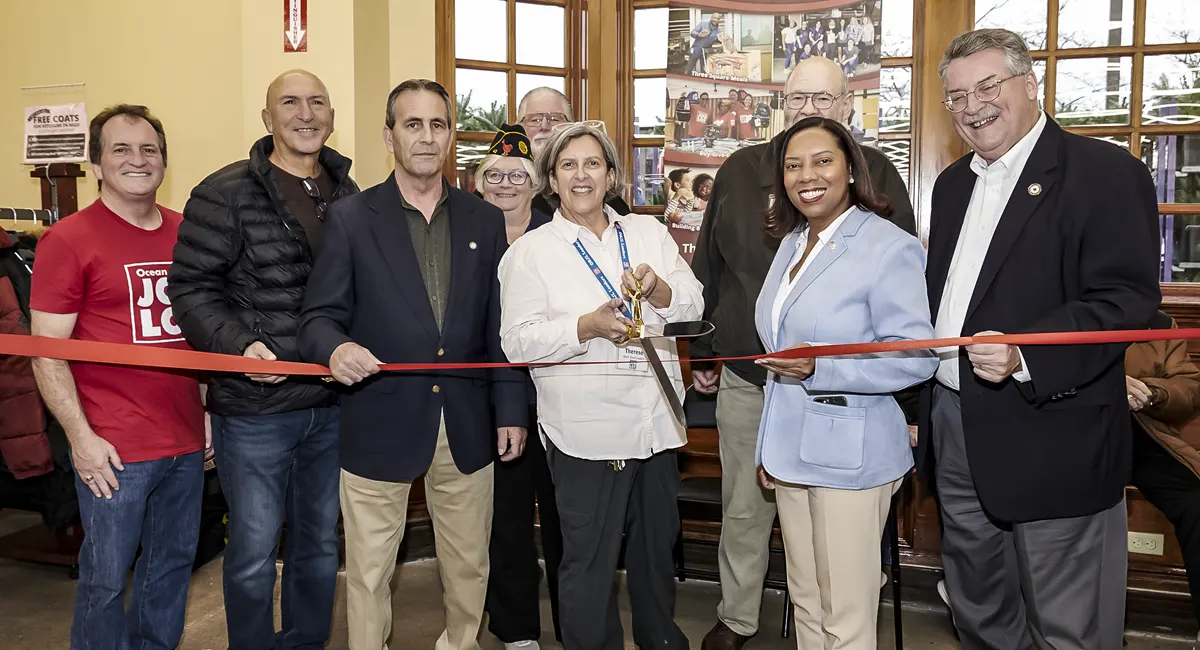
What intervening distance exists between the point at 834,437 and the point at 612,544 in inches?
30.1

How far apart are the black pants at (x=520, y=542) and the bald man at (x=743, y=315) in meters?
0.61

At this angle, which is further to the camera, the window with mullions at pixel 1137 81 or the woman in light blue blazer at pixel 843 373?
the window with mullions at pixel 1137 81

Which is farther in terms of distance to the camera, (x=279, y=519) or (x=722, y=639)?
(x=722, y=639)

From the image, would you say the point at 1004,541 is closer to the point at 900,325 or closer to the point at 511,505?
the point at 900,325

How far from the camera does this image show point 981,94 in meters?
2.08

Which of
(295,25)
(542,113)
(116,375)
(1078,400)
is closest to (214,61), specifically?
(295,25)

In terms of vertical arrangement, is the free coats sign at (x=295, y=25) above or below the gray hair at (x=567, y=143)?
above

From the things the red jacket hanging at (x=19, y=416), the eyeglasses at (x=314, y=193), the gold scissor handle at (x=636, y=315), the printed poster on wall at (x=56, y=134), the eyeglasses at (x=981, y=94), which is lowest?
the red jacket hanging at (x=19, y=416)

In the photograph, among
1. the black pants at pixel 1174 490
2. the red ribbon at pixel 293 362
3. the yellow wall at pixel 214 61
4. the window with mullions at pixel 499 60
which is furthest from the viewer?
the window with mullions at pixel 499 60

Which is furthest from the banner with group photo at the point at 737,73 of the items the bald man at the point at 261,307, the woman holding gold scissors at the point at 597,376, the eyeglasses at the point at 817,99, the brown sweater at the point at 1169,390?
the bald man at the point at 261,307

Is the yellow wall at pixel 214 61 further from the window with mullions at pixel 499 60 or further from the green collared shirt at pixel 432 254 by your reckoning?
the green collared shirt at pixel 432 254

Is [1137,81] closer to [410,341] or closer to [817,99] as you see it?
[817,99]

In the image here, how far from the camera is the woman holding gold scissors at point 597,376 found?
8.00ft

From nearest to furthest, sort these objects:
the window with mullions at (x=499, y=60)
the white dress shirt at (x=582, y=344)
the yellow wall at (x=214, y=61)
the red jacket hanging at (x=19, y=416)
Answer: the white dress shirt at (x=582, y=344)
the red jacket hanging at (x=19, y=416)
the yellow wall at (x=214, y=61)
the window with mullions at (x=499, y=60)
